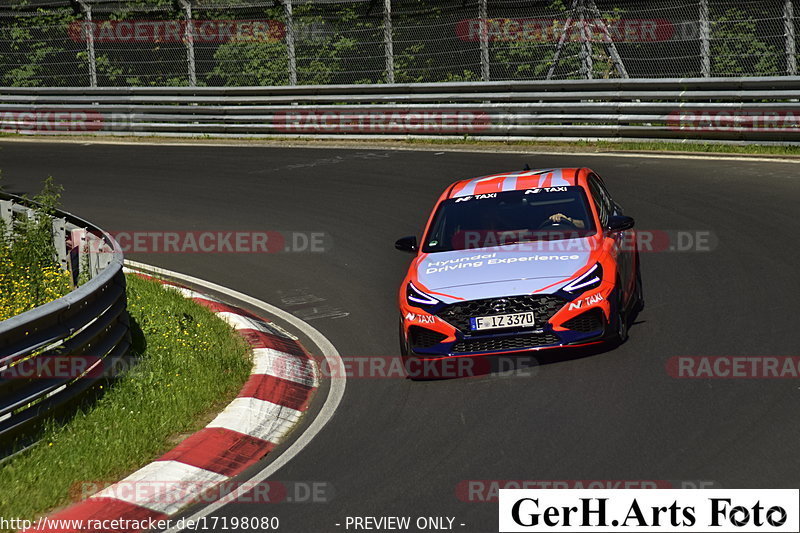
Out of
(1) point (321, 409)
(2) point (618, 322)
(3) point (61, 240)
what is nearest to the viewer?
(1) point (321, 409)

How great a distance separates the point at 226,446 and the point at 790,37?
13.5 meters

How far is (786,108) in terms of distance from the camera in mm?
→ 17516

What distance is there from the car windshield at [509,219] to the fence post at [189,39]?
1547cm

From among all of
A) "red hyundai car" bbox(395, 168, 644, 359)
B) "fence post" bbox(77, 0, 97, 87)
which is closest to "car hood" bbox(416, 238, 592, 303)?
"red hyundai car" bbox(395, 168, 644, 359)

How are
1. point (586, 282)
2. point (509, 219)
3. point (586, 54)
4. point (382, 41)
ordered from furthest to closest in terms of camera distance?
point (382, 41) < point (586, 54) < point (509, 219) < point (586, 282)

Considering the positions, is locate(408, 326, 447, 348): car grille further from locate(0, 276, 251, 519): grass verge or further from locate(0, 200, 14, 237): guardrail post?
locate(0, 200, 14, 237): guardrail post

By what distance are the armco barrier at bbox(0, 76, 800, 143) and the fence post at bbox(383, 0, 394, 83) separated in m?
0.37

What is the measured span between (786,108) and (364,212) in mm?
6985

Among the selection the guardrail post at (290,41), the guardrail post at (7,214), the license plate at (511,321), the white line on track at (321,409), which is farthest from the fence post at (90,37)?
the license plate at (511,321)

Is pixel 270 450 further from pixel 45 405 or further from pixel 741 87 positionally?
pixel 741 87

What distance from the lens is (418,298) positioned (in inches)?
355

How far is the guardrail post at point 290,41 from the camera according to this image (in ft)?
76.6

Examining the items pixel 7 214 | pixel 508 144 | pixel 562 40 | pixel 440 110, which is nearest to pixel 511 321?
pixel 7 214

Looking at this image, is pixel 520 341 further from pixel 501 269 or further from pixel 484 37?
pixel 484 37
